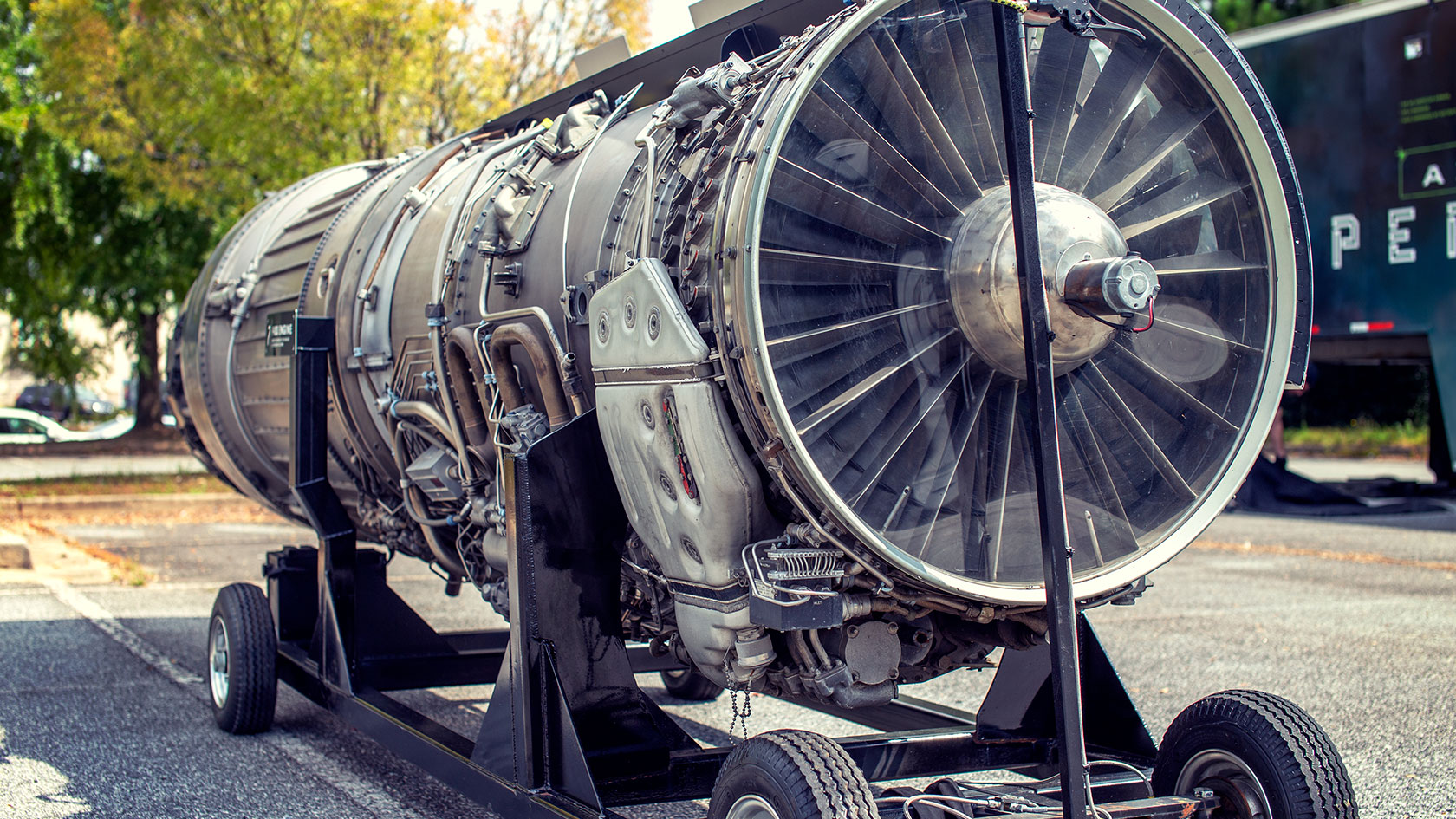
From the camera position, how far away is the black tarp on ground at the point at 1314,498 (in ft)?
43.3

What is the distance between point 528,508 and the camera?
3.44 metres

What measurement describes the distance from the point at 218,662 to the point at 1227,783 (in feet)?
15.0

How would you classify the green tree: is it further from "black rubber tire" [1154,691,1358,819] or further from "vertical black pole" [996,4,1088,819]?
"black rubber tire" [1154,691,1358,819]

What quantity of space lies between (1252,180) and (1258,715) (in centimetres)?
147

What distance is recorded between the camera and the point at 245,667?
17.9 feet

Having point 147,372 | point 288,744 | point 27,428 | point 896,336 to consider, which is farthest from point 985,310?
point 27,428

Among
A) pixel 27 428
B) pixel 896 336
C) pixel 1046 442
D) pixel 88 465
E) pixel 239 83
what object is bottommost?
pixel 88 465

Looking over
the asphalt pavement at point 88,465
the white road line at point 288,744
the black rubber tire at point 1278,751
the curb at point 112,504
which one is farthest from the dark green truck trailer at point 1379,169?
the asphalt pavement at point 88,465

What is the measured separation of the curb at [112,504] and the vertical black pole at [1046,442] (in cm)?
1201

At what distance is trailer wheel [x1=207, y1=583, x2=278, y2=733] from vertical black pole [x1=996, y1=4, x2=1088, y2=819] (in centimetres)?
404

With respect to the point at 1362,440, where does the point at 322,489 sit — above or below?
above

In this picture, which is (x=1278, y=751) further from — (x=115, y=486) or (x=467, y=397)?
(x=115, y=486)

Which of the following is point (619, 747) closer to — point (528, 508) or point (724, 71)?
point (528, 508)

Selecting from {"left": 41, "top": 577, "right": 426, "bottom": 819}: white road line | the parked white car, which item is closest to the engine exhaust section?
{"left": 41, "top": 577, "right": 426, "bottom": 819}: white road line
